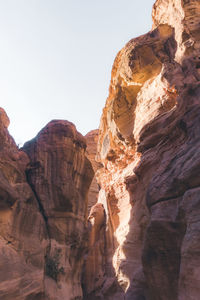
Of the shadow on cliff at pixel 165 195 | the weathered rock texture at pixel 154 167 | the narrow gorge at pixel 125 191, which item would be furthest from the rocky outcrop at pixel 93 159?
the shadow on cliff at pixel 165 195

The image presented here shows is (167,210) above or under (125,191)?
under

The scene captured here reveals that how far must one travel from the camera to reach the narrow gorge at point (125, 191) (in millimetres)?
6883

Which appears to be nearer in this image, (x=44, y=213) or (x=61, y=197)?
(x=44, y=213)

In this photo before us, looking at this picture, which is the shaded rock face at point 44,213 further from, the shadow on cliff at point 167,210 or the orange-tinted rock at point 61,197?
the shadow on cliff at point 167,210

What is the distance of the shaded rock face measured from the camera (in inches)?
381

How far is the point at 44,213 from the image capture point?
13234 mm

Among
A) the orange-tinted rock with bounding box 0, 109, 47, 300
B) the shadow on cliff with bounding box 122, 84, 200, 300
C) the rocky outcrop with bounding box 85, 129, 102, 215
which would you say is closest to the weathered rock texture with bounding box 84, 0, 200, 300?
the shadow on cliff with bounding box 122, 84, 200, 300

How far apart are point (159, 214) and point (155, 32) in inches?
541

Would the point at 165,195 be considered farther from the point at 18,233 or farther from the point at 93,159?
the point at 93,159

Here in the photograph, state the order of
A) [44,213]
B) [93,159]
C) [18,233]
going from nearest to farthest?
[18,233] → [44,213] → [93,159]

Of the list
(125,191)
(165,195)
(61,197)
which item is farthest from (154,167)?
(61,197)

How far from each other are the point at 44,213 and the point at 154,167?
23.1ft

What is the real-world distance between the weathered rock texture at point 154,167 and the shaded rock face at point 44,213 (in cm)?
256

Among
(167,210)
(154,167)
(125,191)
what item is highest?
(154,167)
